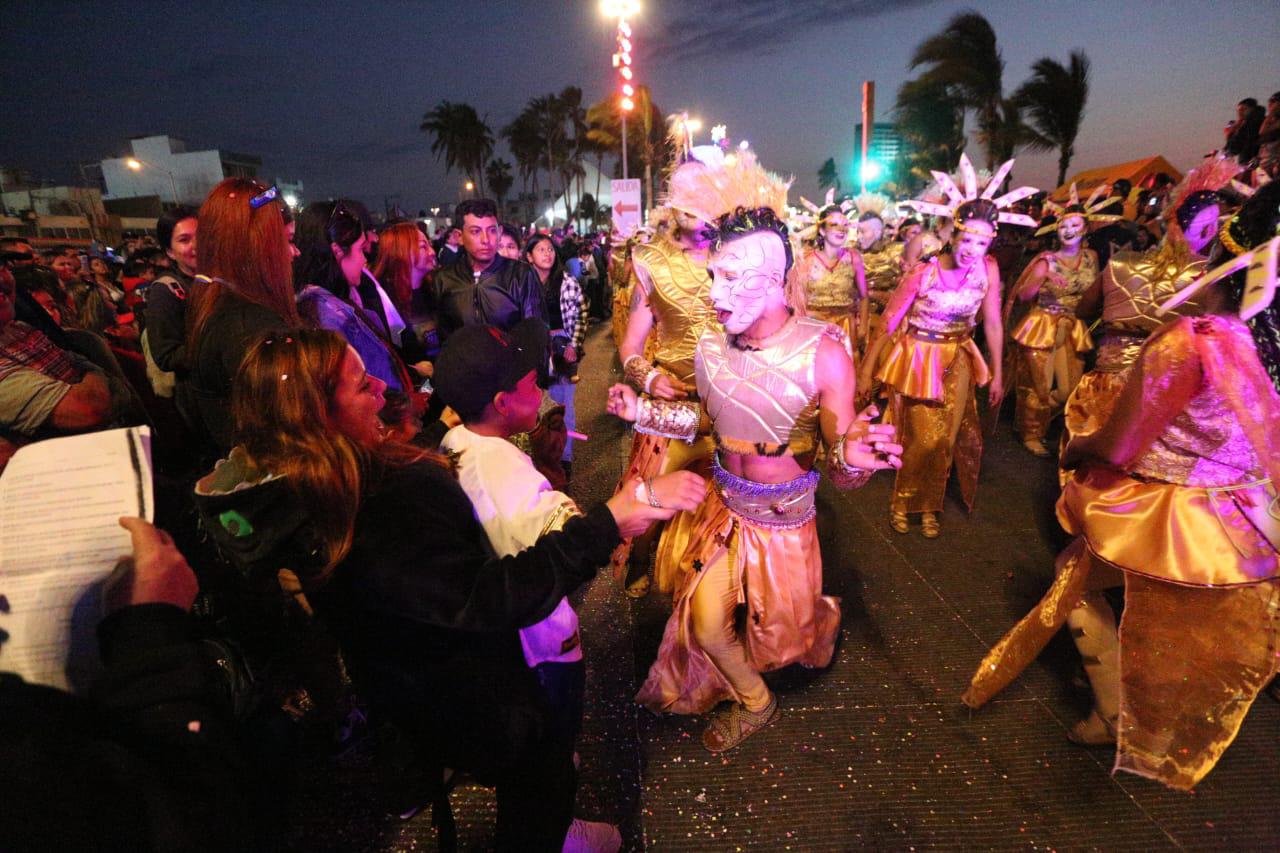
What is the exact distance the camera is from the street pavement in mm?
2244

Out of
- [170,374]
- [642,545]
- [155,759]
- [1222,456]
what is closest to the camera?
[155,759]

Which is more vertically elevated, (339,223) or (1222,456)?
(339,223)

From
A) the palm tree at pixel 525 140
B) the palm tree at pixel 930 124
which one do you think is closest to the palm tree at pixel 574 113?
the palm tree at pixel 525 140

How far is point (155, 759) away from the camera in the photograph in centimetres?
93

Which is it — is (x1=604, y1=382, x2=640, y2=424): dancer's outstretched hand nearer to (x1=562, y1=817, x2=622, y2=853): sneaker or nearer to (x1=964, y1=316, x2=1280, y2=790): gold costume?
(x1=562, y1=817, x2=622, y2=853): sneaker

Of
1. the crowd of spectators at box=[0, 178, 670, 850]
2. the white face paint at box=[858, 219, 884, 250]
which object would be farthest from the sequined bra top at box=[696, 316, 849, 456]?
the white face paint at box=[858, 219, 884, 250]

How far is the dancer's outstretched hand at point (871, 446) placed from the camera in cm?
203

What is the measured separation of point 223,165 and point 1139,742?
93080 millimetres

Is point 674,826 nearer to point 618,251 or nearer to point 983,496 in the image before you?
point 983,496

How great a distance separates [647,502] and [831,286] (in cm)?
576

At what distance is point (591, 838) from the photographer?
2086 mm

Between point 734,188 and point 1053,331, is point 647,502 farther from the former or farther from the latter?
point 1053,331

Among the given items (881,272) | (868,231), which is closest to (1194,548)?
(868,231)

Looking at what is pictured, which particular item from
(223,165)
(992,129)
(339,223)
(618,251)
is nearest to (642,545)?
(339,223)
